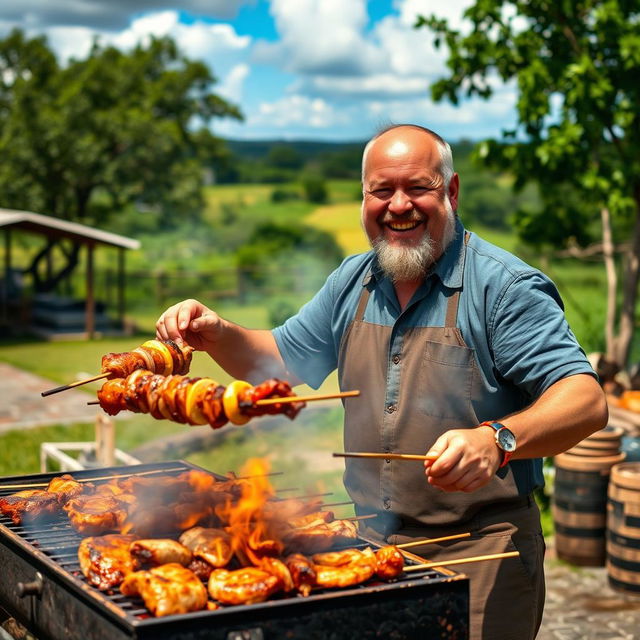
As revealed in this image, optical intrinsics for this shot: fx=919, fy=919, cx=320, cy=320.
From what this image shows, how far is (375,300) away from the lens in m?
3.65

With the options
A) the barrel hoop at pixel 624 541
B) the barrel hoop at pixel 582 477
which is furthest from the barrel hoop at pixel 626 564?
the barrel hoop at pixel 582 477

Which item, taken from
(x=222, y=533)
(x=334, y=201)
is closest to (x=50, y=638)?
(x=222, y=533)

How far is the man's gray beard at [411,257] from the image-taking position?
3.46m

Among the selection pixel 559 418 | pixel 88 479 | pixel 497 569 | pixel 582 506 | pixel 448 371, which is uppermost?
pixel 448 371

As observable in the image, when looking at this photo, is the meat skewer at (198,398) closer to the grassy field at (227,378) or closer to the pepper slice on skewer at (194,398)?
the pepper slice on skewer at (194,398)

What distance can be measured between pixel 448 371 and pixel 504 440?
484 millimetres

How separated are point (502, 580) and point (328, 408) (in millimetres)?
8801

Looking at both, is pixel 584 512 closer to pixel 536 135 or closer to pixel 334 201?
pixel 536 135

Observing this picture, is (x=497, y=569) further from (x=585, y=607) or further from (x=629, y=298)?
(x=629, y=298)

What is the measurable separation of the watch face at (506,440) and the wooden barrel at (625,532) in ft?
14.4

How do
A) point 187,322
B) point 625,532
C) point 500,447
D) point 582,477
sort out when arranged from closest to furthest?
1. point 500,447
2. point 187,322
3. point 625,532
4. point 582,477

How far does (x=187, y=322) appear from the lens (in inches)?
146

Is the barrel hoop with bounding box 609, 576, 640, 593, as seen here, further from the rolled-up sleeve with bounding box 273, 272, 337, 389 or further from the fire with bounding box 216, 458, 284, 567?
the fire with bounding box 216, 458, 284, 567

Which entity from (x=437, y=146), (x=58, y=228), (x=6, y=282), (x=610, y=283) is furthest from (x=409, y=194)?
(x=6, y=282)
